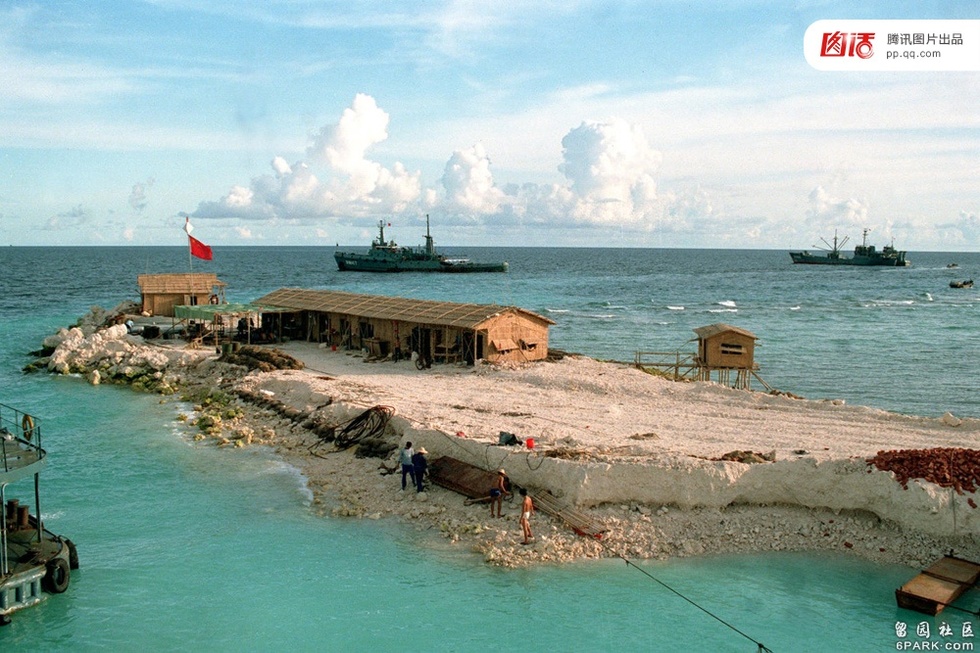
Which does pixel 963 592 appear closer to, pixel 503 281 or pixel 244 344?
pixel 244 344

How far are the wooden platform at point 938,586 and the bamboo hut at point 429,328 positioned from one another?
793 inches

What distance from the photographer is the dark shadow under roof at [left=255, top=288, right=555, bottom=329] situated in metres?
33.6

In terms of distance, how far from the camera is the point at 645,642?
46.6 ft

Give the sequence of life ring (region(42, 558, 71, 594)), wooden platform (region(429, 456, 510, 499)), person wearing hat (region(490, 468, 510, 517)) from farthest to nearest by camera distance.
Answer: wooden platform (region(429, 456, 510, 499)) < person wearing hat (region(490, 468, 510, 517)) < life ring (region(42, 558, 71, 594))

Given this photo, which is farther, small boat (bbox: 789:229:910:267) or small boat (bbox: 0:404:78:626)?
small boat (bbox: 789:229:910:267)

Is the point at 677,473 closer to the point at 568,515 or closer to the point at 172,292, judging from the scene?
the point at 568,515

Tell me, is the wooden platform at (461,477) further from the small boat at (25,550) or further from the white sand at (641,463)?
the small boat at (25,550)

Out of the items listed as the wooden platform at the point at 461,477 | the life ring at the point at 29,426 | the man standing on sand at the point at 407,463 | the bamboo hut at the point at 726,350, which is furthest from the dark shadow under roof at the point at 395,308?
the life ring at the point at 29,426

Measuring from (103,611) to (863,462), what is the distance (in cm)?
1785

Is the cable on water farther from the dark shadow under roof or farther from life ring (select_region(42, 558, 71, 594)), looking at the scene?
the dark shadow under roof

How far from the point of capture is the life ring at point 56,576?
1566cm

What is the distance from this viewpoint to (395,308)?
122ft

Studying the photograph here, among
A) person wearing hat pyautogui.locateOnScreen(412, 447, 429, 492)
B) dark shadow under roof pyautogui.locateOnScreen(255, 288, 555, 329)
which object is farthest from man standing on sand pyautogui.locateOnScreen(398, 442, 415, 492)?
dark shadow under roof pyautogui.locateOnScreen(255, 288, 555, 329)

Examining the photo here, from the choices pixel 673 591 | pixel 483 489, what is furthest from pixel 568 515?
pixel 673 591
